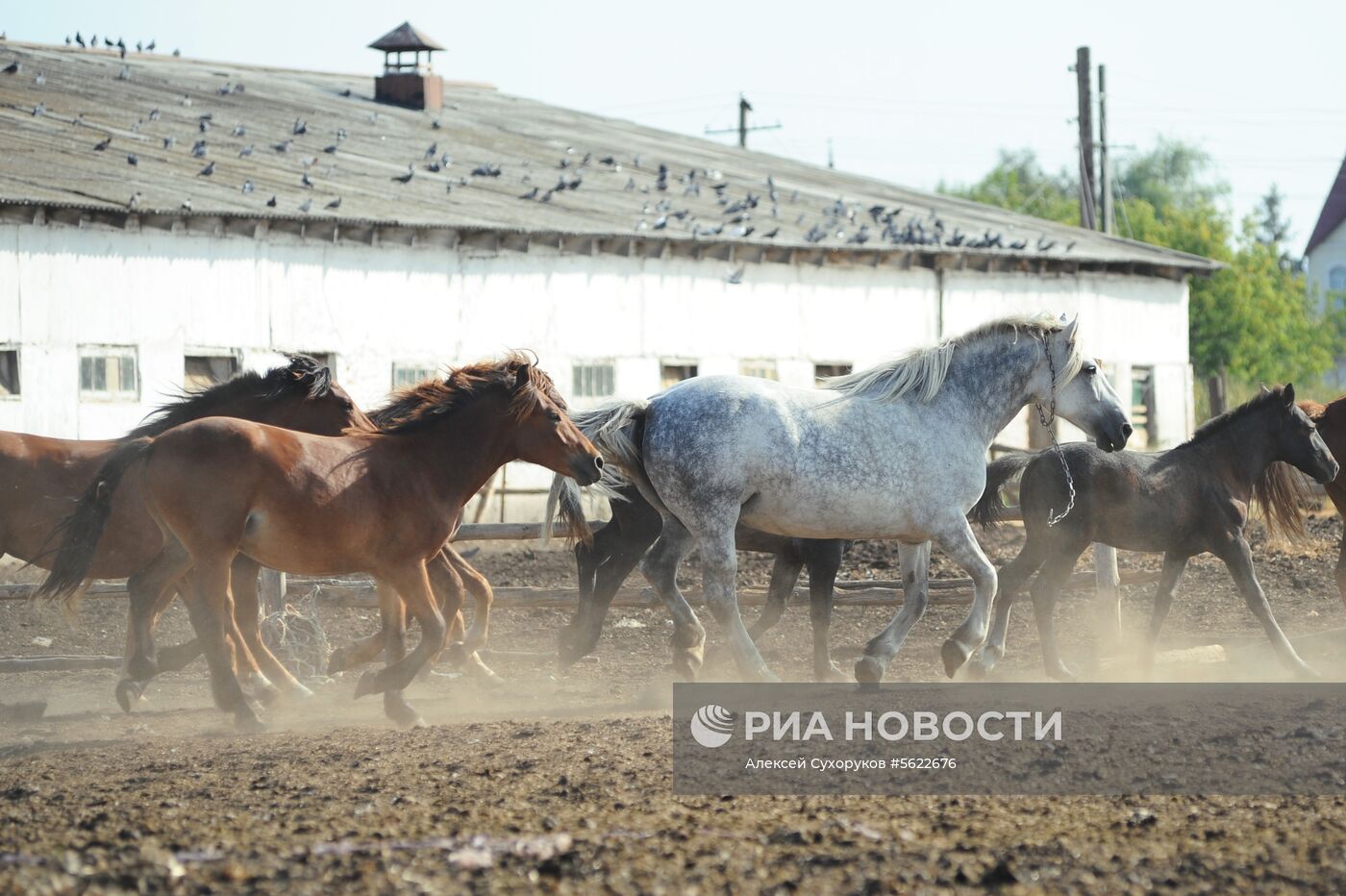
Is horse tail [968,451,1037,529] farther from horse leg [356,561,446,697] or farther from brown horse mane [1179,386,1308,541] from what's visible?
horse leg [356,561,446,697]

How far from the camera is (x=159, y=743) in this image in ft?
25.6

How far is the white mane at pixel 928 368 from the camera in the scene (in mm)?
8977

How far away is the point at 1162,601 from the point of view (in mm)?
10266

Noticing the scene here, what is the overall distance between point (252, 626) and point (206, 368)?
9.43m

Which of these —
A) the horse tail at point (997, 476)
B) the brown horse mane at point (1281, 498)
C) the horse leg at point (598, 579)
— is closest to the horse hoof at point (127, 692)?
the horse leg at point (598, 579)

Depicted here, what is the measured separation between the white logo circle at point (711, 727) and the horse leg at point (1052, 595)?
131 inches

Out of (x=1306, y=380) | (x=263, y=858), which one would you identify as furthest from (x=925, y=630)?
(x=1306, y=380)

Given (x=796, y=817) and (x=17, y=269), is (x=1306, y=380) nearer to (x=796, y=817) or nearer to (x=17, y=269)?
(x=17, y=269)

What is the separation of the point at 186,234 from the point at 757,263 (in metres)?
8.39

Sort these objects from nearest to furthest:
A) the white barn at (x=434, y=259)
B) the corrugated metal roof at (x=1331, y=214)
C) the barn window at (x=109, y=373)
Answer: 1. the barn window at (x=109, y=373)
2. the white barn at (x=434, y=259)
3. the corrugated metal roof at (x=1331, y=214)

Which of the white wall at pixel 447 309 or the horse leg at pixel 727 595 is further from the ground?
the white wall at pixel 447 309

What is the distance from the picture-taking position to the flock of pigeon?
22.0 m

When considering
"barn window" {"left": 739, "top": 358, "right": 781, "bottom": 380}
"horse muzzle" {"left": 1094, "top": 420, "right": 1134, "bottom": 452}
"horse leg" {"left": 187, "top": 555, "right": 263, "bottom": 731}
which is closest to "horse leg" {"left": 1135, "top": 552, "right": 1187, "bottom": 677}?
"horse muzzle" {"left": 1094, "top": 420, "right": 1134, "bottom": 452}

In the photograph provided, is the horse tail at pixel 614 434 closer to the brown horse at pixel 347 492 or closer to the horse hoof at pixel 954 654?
the brown horse at pixel 347 492
